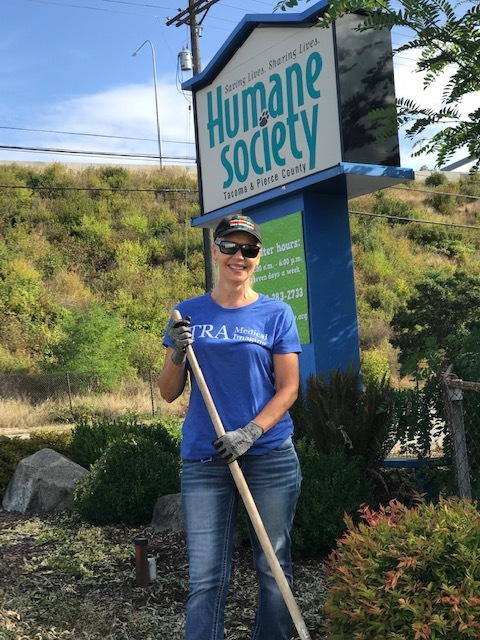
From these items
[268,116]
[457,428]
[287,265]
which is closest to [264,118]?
[268,116]

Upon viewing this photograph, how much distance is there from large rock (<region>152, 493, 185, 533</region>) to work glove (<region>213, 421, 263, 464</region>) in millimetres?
2981

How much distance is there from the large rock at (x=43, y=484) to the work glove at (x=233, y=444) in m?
4.34

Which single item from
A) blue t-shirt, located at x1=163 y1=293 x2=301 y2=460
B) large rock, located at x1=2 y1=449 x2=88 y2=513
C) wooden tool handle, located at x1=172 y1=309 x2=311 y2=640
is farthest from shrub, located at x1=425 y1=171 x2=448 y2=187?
wooden tool handle, located at x1=172 y1=309 x2=311 y2=640

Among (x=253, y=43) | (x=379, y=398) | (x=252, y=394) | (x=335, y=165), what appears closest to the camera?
(x=252, y=394)

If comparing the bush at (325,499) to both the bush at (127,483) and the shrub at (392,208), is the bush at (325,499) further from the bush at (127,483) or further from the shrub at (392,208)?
the shrub at (392,208)

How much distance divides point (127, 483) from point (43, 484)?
130 centimetres

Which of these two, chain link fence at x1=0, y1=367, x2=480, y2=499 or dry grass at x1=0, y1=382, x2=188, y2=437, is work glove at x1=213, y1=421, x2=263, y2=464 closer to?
chain link fence at x1=0, y1=367, x2=480, y2=499

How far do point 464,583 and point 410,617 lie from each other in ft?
0.64

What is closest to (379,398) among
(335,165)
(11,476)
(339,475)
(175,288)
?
(339,475)

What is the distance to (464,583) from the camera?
2.35 metres

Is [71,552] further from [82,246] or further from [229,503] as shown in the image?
[82,246]

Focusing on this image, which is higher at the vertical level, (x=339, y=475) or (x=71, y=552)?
(x=339, y=475)

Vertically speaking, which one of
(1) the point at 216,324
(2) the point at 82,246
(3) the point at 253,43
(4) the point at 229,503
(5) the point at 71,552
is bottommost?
(5) the point at 71,552

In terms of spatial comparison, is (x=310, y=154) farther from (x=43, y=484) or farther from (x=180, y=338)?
(x=180, y=338)
